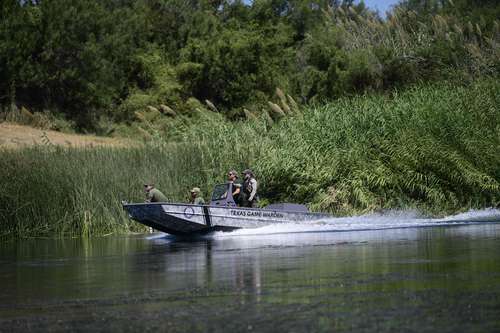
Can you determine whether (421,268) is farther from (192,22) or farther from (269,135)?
(192,22)

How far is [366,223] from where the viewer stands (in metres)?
27.9

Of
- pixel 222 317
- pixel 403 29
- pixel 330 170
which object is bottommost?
pixel 222 317

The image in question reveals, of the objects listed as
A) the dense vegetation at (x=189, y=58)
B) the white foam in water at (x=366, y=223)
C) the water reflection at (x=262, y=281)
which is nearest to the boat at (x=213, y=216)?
the white foam in water at (x=366, y=223)

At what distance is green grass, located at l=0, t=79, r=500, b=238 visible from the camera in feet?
93.5

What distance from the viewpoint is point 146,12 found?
5991cm

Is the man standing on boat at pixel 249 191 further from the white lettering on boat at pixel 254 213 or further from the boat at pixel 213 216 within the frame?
the white lettering on boat at pixel 254 213

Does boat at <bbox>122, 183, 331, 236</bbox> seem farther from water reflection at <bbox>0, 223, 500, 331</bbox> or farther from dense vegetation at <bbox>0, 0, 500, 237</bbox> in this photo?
dense vegetation at <bbox>0, 0, 500, 237</bbox>

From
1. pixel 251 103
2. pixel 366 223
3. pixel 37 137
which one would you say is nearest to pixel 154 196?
pixel 366 223

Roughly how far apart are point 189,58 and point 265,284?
41097 mm

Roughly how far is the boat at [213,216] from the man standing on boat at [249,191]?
0.30 metres

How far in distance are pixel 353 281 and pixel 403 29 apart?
35.3 m

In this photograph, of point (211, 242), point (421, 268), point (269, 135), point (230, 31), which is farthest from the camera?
point (230, 31)

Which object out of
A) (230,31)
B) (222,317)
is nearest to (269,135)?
(222,317)

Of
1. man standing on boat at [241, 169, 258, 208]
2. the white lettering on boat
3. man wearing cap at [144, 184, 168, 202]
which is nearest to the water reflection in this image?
the white lettering on boat
